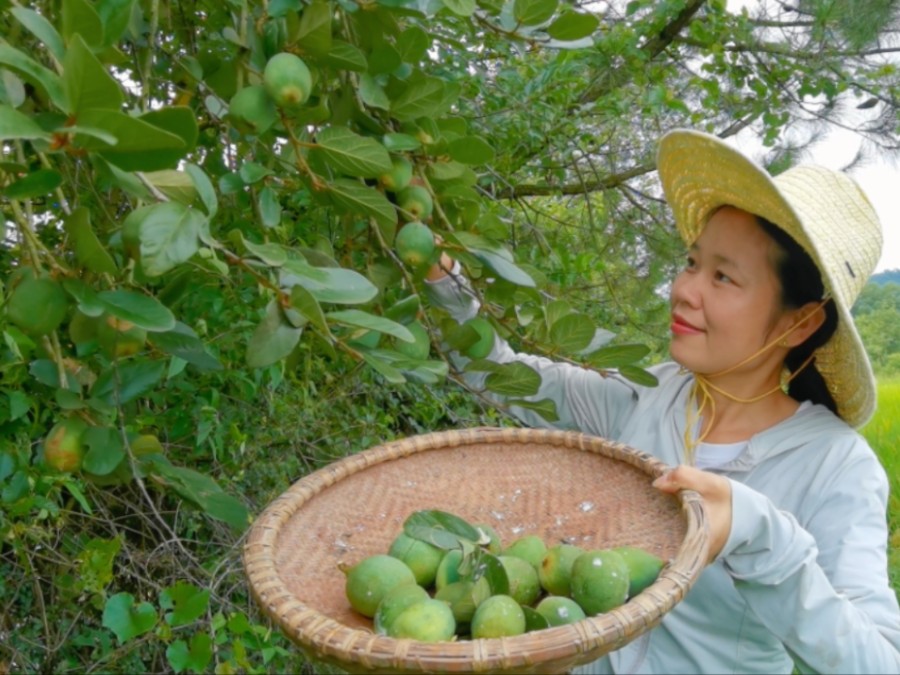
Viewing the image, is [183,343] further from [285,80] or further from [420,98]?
[420,98]

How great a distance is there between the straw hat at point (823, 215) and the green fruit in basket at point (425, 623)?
679 mm

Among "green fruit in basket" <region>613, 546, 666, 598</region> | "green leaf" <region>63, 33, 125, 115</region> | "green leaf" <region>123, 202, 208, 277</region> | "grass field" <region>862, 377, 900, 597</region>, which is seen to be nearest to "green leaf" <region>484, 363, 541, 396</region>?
"green fruit in basket" <region>613, 546, 666, 598</region>

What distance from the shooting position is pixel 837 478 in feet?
3.95

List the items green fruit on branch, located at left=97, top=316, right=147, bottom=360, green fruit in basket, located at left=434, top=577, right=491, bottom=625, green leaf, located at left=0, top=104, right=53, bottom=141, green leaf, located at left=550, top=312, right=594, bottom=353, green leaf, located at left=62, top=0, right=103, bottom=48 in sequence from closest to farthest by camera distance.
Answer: green leaf, located at left=0, top=104, right=53, bottom=141, green leaf, located at left=62, top=0, right=103, bottom=48, green fruit on branch, located at left=97, top=316, right=147, bottom=360, green fruit in basket, located at left=434, top=577, right=491, bottom=625, green leaf, located at left=550, top=312, right=594, bottom=353

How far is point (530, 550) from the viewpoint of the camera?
3.65 ft

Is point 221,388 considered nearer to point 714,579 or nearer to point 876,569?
point 714,579

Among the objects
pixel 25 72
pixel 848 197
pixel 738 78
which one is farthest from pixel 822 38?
pixel 25 72

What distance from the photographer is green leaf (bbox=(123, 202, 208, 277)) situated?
0.63 metres

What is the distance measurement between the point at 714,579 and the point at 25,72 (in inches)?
41.5

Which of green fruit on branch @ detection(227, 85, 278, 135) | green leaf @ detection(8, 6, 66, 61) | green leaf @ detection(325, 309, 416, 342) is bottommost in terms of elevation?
green leaf @ detection(325, 309, 416, 342)

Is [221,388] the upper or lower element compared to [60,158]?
lower

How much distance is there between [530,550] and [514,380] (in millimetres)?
241

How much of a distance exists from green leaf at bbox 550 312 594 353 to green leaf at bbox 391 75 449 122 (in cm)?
32

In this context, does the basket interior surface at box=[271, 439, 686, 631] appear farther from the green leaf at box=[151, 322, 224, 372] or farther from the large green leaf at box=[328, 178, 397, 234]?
the large green leaf at box=[328, 178, 397, 234]
